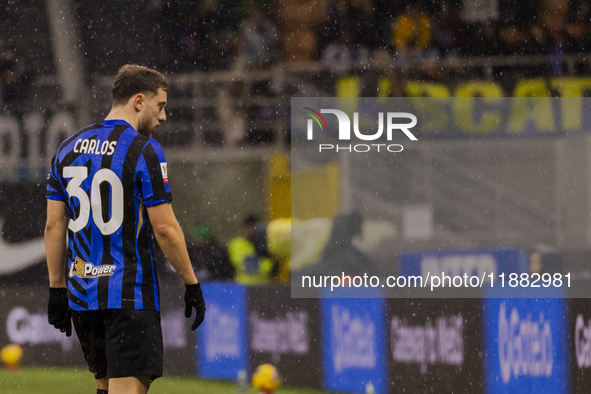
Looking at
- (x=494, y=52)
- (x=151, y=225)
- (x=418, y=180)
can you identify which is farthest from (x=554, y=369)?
(x=494, y=52)

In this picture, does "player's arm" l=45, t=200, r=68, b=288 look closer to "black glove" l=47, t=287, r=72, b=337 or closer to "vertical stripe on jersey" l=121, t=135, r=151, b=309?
"black glove" l=47, t=287, r=72, b=337

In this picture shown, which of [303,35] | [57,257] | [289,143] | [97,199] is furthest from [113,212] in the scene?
[303,35]

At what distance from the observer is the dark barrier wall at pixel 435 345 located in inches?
210

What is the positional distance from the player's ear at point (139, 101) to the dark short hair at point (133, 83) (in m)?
0.01

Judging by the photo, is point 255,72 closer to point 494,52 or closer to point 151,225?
point 494,52

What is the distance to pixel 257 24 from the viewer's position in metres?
9.88

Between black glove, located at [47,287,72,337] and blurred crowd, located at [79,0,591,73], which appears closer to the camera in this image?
black glove, located at [47,287,72,337]

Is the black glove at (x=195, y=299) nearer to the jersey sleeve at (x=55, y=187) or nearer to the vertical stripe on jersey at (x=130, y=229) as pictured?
the vertical stripe on jersey at (x=130, y=229)

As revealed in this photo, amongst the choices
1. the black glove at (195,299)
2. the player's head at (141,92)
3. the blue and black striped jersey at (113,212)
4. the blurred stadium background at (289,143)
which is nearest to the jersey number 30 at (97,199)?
the blue and black striped jersey at (113,212)

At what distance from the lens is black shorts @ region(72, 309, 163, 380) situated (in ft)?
9.93

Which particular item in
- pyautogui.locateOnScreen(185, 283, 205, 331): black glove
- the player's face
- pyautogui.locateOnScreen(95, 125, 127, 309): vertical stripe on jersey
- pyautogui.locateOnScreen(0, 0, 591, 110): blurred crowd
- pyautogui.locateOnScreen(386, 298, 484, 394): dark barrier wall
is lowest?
pyautogui.locateOnScreen(386, 298, 484, 394): dark barrier wall

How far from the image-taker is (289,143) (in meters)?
8.58

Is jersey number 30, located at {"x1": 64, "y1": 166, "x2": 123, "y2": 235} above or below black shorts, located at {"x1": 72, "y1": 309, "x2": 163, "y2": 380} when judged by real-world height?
above

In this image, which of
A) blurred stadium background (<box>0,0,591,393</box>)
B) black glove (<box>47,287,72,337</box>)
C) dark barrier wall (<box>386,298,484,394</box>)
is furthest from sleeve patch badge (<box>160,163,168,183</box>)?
blurred stadium background (<box>0,0,591,393</box>)
